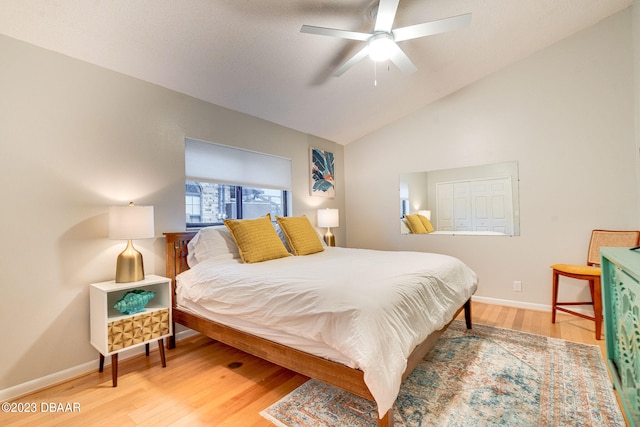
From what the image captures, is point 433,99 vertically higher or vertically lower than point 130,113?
higher

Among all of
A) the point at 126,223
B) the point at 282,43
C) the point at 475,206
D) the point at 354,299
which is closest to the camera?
the point at 354,299

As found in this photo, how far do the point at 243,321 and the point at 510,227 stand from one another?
329 centimetres

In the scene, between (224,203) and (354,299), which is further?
(224,203)

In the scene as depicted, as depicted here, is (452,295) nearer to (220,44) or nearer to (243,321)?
(243,321)

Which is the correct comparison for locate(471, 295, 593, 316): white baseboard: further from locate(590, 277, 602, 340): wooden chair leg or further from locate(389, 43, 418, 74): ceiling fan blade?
locate(389, 43, 418, 74): ceiling fan blade

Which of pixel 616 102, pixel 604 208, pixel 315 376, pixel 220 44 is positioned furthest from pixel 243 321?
pixel 616 102

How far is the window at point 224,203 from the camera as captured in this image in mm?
3039

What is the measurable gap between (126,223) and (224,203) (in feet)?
4.12

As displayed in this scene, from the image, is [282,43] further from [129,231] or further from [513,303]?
[513,303]

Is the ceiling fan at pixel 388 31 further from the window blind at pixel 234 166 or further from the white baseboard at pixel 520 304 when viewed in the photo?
the white baseboard at pixel 520 304

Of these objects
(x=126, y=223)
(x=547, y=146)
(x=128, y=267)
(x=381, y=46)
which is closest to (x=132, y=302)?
(x=128, y=267)

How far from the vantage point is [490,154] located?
11.8 ft

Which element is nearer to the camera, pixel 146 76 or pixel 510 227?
pixel 146 76

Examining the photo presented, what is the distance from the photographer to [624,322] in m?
1.46
